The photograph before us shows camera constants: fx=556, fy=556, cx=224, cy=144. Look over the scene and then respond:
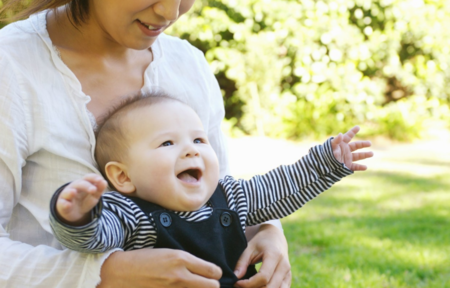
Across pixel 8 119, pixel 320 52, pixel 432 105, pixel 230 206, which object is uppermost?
pixel 8 119

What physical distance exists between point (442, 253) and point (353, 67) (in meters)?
4.89

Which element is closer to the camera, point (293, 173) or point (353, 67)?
point (293, 173)

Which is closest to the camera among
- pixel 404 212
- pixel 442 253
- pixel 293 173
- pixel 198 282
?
pixel 198 282

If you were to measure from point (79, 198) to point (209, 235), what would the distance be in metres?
0.52

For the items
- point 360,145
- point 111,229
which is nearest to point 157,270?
point 111,229

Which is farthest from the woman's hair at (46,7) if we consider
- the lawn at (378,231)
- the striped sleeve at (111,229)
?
the lawn at (378,231)

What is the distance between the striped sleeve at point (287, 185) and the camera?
6.16 feet

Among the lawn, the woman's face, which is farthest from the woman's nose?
the lawn

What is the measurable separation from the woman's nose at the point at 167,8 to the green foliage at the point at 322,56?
257 inches

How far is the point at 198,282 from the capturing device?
1407 millimetres

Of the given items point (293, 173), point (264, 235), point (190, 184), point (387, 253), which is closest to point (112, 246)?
point (190, 184)

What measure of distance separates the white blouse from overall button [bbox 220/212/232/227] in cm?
38

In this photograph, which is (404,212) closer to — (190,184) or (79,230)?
(190,184)

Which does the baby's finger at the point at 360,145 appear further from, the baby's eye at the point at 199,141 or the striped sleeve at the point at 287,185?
the baby's eye at the point at 199,141
